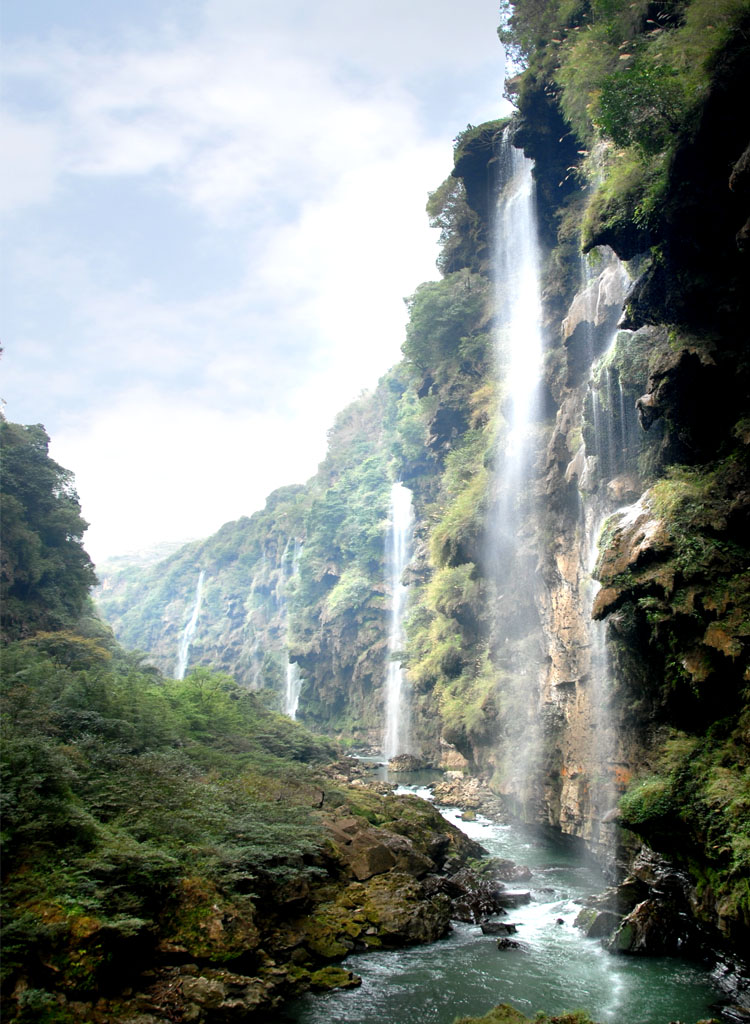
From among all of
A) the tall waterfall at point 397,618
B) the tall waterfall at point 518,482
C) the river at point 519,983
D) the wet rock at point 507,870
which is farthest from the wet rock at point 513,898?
the tall waterfall at point 397,618

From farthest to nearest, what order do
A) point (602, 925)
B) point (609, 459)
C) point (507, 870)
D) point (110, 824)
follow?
point (609, 459)
point (507, 870)
point (602, 925)
point (110, 824)

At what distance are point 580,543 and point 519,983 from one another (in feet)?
44.9

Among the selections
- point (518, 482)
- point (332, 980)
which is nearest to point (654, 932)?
point (332, 980)

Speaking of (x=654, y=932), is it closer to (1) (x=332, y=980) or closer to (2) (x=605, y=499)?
(1) (x=332, y=980)

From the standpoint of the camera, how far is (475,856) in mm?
17453

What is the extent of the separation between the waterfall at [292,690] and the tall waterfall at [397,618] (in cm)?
1414

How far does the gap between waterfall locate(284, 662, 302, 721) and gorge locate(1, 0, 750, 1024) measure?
730 inches

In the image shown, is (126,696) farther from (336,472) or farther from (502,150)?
(336,472)

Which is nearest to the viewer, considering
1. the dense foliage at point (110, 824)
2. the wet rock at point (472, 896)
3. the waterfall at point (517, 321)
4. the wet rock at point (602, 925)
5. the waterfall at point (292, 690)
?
the dense foliage at point (110, 824)

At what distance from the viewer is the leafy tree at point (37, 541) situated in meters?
22.7

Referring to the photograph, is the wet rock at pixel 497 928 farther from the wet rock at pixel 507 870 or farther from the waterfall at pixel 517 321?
the waterfall at pixel 517 321

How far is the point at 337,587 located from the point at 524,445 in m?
33.4

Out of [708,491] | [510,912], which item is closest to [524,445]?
[708,491]

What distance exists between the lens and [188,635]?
3521 inches
